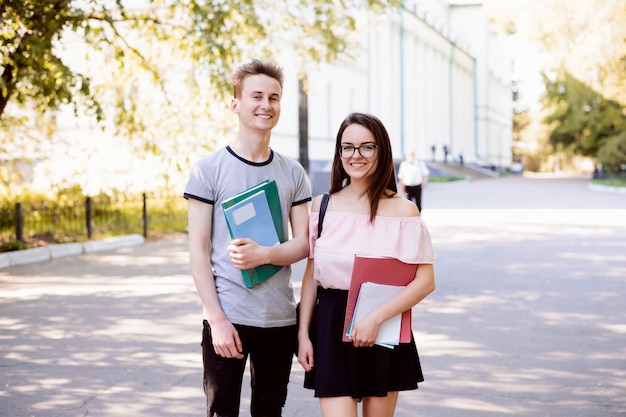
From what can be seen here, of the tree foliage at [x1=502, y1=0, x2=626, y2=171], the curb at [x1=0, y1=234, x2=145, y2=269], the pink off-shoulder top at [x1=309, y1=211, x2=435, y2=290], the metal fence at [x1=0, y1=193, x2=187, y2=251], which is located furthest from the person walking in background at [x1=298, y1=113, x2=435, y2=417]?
the tree foliage at [x1=502, y1=0, x2=626, y2=171]

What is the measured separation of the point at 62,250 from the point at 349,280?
1259cm

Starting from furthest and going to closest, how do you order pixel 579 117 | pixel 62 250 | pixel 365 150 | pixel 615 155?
pixel 579 117, pixel 615 155, pixel 62 250, pixel 365 150

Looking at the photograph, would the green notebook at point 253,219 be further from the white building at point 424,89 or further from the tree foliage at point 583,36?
the tree foliage at point 583,36

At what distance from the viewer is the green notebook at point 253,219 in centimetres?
318

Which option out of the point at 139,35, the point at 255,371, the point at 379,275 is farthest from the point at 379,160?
the point at 139,35

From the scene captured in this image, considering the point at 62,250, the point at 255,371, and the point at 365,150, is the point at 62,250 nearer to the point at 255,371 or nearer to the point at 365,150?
the point at 255,371

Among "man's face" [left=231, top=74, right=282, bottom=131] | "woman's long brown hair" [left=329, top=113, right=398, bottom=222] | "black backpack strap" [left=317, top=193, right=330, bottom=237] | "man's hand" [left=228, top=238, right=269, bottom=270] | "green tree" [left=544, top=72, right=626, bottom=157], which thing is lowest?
"man's hand" [left=228, top=238, right=269, bottom=270]

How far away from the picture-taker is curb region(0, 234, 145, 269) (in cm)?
1367

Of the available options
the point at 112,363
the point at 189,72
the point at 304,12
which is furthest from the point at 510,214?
the point at 112,363

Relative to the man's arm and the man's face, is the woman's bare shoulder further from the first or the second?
the man's arm

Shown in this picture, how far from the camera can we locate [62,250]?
1495 centimetres

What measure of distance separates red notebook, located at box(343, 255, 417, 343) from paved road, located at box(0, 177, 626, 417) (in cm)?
229

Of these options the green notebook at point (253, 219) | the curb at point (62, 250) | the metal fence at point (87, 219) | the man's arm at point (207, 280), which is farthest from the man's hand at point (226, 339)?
the metal fence at point (87, 219)

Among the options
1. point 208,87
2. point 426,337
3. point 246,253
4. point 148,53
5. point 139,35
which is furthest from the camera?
point 148,53
